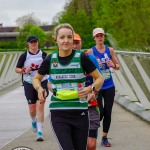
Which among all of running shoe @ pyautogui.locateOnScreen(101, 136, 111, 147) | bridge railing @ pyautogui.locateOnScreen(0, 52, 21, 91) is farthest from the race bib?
bridge railing @ pyautogui.locateOnScreen(0, 52, 21, 91)

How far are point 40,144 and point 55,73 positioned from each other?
10.7ft

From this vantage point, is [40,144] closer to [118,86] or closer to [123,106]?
[123,106]

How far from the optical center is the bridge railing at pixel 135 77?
952cm

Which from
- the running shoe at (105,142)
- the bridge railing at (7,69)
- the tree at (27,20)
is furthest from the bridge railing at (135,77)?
the tree at (27,20)

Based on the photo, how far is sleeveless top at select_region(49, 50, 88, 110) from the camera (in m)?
4.68

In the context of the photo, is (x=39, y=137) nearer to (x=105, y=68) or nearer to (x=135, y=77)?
(x=105, y=68)

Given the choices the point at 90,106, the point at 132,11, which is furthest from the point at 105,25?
the point at 90,106

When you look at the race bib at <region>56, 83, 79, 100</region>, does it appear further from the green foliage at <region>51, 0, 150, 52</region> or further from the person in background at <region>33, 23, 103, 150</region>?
the green foliage at <region>51, 0, 150, 52</region>

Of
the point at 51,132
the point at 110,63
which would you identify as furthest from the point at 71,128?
the point at 51,132

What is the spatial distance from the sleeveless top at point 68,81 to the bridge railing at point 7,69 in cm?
1488

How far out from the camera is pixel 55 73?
186 inches

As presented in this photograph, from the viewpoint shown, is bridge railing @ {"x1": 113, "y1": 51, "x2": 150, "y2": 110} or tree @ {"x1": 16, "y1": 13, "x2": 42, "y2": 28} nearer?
bridge railing @ {"x1": 113, "y1": 51, "x2": 150, "y2": 110}

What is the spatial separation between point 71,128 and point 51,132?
4.19 metres

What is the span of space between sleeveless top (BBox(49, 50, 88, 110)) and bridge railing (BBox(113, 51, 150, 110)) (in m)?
4.47
